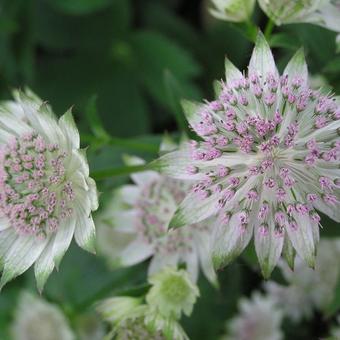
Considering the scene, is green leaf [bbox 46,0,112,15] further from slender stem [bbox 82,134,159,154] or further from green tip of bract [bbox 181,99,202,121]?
green tip of bract [bbox 181,99,202,121]

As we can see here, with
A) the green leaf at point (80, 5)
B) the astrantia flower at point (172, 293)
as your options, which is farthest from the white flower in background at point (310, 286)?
the green leaf at point (80, 5)

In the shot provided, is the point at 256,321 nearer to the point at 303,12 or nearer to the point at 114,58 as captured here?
the point at 114,58

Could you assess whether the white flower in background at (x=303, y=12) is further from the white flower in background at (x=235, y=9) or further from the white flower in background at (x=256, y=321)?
the white flower in background at (x=256, y=321)

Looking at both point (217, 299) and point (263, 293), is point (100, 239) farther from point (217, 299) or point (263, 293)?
point (263, 293)

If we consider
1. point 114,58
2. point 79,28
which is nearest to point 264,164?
point 114,58

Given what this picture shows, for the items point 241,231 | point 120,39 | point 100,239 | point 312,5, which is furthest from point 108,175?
point 120,39
